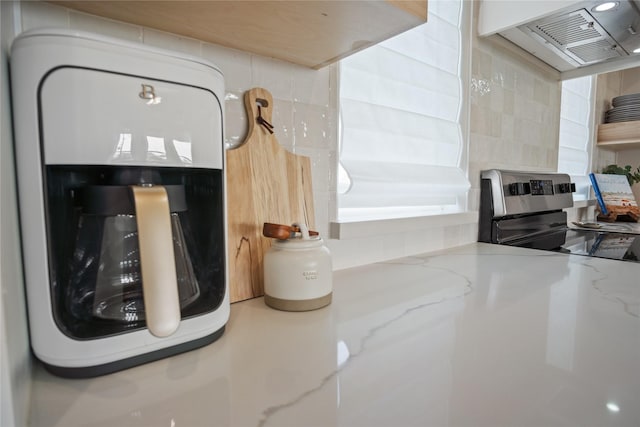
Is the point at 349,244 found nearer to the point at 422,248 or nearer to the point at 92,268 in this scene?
the point at 422,248

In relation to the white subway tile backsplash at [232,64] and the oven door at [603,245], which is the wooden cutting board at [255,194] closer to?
the white subway tile backsplash at [232,64]

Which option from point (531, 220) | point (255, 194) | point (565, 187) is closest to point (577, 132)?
point (565, 187)

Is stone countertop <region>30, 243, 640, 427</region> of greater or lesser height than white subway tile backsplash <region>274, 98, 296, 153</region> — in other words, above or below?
below

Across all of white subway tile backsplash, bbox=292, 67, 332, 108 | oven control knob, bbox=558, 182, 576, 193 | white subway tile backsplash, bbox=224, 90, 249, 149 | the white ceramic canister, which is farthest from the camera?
oven control knob, bbox=558, 182, 576, 193

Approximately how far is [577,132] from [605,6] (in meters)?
1.35

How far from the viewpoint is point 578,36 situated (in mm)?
1268

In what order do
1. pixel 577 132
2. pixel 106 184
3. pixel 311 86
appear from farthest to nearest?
pixel 577 132 → pixel 311 86 → pixel 106 184

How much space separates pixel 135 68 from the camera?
39 cm

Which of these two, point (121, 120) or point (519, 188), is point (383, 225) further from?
point (519, 188)

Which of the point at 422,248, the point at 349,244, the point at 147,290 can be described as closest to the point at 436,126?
the point at 422,248

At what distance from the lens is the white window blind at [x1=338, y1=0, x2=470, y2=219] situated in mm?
936

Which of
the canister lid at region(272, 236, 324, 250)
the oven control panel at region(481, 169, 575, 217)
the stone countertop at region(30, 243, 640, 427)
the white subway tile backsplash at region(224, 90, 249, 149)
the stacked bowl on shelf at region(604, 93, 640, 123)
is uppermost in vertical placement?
the stacked bowl on shelf at region(604, 93, 640, 123)

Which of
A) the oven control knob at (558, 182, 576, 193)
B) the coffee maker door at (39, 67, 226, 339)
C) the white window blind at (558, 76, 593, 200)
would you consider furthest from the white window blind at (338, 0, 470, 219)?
the white window blind at (558, 76, 593, 200)

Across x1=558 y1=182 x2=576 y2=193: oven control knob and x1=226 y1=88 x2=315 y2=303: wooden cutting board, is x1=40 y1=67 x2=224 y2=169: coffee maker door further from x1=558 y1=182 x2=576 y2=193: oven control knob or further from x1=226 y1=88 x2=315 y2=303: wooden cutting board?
x1=558 y1=182 x2=576 y2=193: oven control knob
